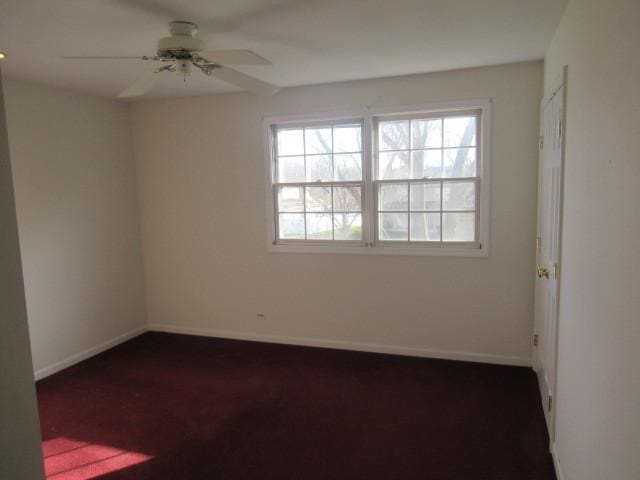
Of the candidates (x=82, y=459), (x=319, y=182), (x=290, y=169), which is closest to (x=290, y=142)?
(x=290, y=169)

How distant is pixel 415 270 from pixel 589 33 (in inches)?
96.2

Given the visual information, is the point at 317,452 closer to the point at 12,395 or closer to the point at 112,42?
the point at 12,395

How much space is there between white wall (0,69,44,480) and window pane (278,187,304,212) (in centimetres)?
322

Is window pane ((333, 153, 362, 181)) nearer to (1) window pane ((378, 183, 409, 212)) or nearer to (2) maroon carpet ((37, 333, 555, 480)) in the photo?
(1) window pane ((378, 183, 409, 212))

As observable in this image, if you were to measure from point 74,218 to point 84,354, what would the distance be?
131cm

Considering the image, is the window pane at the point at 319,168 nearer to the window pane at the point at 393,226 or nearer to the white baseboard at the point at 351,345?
the window pane at the point at 393,226

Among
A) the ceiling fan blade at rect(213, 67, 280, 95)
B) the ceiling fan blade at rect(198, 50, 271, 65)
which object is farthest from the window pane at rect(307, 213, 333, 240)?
the ceiling fan blade at rect(198, 50, 271, 65)

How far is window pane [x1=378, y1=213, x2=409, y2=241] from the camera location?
13.3 feet

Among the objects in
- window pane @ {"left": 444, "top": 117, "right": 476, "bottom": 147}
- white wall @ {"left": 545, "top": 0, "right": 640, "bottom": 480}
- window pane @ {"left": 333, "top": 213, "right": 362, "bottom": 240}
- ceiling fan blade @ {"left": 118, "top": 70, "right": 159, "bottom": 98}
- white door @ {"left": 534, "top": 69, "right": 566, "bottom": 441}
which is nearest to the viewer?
white wall @ {"left": 545, "top": 0, "right": 640, "bottom": 480}

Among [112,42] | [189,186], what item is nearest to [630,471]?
[112,42]

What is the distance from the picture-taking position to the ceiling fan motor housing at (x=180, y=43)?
234cm

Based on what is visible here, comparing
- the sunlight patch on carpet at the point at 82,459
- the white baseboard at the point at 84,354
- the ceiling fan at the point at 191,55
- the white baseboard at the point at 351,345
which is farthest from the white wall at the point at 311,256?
the sunlight patch on carpet at the point at 82,459

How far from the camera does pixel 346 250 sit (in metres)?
4.17

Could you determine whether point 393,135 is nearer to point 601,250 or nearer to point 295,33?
point 295,33
